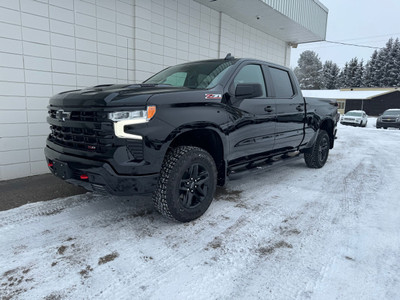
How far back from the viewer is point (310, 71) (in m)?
68.8

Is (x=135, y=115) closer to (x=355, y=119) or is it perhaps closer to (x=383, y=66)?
(x=355, y=119)

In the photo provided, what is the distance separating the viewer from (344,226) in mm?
3121

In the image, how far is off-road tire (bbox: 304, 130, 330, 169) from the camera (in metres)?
5.77

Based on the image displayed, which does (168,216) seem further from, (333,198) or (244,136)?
(333,198)

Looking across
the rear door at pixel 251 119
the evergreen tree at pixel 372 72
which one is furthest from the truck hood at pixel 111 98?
the evergreen tree at pixel 372 72

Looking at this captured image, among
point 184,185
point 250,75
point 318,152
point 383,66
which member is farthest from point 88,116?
point 383,66

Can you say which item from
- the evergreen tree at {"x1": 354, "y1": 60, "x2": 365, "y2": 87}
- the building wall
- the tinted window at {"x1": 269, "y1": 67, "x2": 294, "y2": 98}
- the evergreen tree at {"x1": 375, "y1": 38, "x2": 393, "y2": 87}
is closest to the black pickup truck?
the tinted window at {"x1": 269, "y1": 67, "x2": 294, "y2": 98}

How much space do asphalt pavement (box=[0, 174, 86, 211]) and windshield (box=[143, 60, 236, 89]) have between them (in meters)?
2.09

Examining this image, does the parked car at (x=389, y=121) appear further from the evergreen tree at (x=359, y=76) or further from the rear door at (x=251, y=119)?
the evergreen tree at (x=359, y=76)

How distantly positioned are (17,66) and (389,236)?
18.7 feet

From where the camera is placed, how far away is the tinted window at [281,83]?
174 inches

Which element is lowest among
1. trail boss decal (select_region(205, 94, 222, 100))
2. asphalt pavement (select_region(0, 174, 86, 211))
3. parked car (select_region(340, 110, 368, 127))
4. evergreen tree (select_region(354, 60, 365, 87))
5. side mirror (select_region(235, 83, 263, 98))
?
asphalt pavement (select_region(0, 174, 86, 211))

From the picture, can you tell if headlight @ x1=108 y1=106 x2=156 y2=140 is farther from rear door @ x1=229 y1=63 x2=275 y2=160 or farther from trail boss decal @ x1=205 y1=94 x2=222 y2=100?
rear door @ x1=229 y1=63 x2=275 y2=160

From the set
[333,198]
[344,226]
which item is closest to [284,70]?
[333,198]
